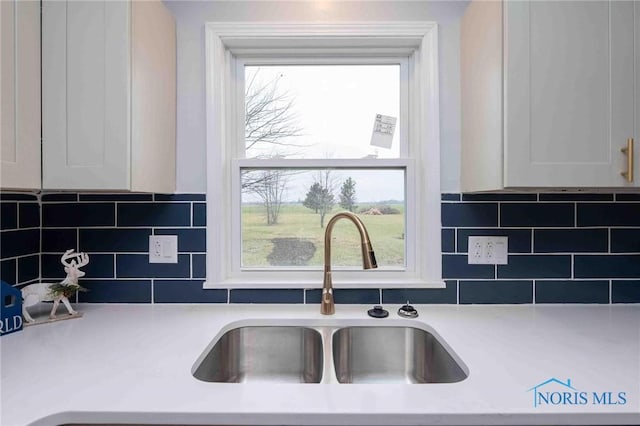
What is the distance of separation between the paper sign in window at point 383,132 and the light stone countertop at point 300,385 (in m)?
0.73

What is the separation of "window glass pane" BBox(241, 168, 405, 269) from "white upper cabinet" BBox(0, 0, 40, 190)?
714 millimetres

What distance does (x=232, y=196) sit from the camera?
147 centimetres

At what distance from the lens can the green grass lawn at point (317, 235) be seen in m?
1.49

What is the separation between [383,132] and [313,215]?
478 mm

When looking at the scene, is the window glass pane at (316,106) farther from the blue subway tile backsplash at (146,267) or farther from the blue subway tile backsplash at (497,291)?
the blue subway tile backsplash at (497,291)

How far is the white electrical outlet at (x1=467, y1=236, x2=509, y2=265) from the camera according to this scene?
1.39m

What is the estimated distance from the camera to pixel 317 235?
1.49 metres

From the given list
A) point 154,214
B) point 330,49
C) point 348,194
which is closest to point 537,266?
point 348,194

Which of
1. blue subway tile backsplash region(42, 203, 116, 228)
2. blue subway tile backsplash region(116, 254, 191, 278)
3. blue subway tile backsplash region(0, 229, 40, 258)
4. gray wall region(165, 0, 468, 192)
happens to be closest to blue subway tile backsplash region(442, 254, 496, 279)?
gray wall region(165, 0, 468, 192)

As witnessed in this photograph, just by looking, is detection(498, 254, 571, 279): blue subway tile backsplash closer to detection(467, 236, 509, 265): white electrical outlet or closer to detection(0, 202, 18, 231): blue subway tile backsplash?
detection(467, 236, 509, 265): white electrical outlet

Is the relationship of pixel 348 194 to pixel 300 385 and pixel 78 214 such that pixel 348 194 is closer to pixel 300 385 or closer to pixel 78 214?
pixel 300 385

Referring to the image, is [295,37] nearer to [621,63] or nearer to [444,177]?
[444,177]

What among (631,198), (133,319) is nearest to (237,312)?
(133,319)

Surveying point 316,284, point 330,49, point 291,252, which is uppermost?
point 330,49
